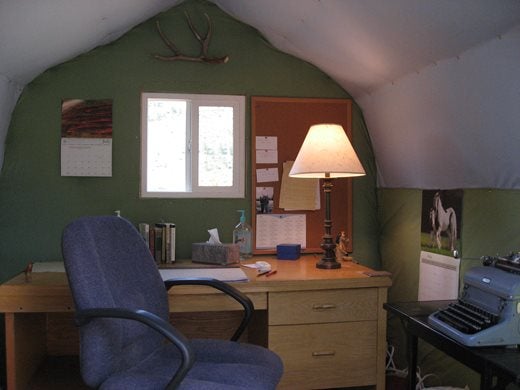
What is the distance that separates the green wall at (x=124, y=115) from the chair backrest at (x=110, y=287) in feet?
3.36

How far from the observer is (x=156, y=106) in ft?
9.98

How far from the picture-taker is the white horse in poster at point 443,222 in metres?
2.45

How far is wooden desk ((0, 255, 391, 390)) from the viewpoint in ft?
7.59

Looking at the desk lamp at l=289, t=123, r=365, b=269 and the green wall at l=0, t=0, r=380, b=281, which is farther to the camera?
the green wall at l=0, t=0, r=380, b=281

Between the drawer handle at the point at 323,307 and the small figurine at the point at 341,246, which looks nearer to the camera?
the drawer handle at the point at 323,307

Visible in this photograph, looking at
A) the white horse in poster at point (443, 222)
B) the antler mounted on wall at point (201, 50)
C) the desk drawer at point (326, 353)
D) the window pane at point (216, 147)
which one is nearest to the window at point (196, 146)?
the window pane at point (216, 147)

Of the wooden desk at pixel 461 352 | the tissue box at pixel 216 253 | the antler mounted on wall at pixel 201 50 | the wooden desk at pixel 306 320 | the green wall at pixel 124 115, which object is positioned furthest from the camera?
the antler mounted on wall at pixel 201 50

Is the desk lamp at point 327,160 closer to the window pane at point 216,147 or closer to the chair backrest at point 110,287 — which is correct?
the window pane at point 216,147

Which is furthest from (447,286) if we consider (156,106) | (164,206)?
(156,106)

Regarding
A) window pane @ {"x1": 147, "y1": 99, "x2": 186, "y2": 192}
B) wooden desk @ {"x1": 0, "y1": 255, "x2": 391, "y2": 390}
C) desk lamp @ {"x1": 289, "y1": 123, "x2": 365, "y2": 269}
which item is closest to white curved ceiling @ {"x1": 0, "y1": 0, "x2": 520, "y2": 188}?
desk lamp @ {"x1": 289, "y1": 123, "x2": 365, "y2": 269}

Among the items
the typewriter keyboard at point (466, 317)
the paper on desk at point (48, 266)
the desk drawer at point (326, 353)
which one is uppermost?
the typewriter keyboard at point (466, 317)

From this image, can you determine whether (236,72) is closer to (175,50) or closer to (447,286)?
(175,50)

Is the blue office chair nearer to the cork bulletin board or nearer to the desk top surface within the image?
the desk top surface

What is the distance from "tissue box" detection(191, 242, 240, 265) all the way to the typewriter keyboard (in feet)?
4.16
